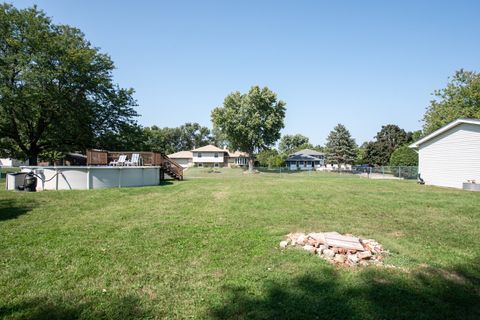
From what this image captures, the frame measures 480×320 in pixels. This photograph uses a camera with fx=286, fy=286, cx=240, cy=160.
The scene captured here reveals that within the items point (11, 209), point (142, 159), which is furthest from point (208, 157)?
point (11, 209)

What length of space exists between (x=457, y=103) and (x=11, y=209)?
4398 cm

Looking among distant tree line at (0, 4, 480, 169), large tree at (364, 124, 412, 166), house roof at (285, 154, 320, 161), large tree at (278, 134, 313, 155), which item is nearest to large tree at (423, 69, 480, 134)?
distant tree line at (0, 4, 480, 169)

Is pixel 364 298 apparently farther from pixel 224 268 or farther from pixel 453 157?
pixel 453 157

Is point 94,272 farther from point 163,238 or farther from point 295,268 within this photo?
point 295,268

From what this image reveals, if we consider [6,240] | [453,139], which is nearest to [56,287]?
[6,240]

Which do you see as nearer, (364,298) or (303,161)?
(364,298)

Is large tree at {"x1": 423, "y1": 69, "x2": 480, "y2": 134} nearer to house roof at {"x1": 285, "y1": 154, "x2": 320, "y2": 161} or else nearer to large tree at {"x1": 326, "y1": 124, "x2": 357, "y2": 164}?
large tree at {"x1": 326, "y1": 124, "x2": 357, "y2": 164}

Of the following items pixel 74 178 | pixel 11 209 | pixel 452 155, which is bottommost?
pixel 11 209

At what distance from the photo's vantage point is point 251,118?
150 feet

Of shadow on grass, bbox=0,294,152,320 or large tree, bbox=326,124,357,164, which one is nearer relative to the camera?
shadow on grass, bbox=0,294,152,320

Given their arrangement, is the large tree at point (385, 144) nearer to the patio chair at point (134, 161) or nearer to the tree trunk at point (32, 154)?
the patio chair at point (134, 161)

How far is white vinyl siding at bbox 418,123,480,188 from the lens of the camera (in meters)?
16.7

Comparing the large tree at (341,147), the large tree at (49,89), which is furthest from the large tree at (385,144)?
the large tree at (49,89)

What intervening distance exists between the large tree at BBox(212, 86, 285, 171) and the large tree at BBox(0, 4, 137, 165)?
21854 millimetres
